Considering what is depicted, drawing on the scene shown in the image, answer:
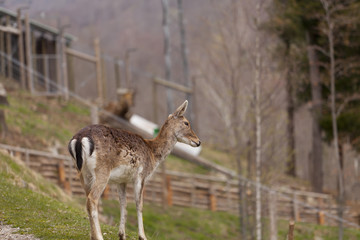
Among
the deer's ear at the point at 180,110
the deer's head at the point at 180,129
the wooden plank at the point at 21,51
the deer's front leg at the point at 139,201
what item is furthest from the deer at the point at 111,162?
the wooden plank at the point at 21,51

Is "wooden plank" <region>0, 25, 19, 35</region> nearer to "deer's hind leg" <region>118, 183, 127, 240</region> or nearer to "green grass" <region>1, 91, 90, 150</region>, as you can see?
"green grass" <region>1, 91, 90, 150</region>

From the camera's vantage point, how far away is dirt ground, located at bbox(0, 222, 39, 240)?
788 cm

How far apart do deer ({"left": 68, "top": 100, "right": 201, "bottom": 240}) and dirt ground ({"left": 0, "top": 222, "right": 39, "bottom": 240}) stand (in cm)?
105

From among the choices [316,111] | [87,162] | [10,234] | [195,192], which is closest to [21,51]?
[195,192]

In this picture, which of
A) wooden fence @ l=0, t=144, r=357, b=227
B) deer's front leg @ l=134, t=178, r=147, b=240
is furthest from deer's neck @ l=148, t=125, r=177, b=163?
wooden fence @ l=0, t=144, r=357, b=227

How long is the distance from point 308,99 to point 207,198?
8.23 meters

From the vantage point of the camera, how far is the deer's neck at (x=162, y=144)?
893 cm

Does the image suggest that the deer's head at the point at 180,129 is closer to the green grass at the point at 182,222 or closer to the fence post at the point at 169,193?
the green grass at the point at 182,222

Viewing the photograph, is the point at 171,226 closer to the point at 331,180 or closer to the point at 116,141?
the point at 116,141

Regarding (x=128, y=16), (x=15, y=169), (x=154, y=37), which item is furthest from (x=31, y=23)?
(x=128, y=16)

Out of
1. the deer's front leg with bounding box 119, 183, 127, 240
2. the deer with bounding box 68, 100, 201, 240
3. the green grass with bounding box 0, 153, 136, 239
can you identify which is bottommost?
the green grass with bounding box 0, 153, 136, 239

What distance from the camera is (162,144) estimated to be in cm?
905

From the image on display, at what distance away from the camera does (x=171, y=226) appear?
17172mm

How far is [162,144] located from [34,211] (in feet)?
7.78
